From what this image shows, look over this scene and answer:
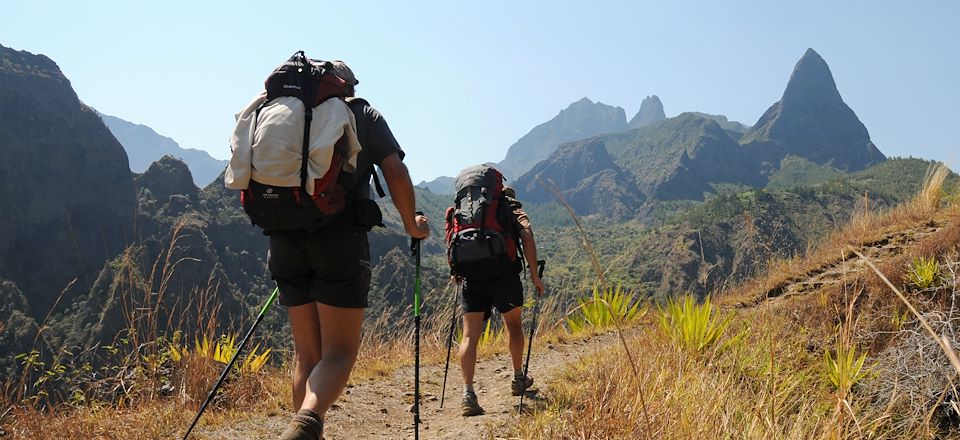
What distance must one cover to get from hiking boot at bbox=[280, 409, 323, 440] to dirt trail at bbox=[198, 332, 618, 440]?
1313mm

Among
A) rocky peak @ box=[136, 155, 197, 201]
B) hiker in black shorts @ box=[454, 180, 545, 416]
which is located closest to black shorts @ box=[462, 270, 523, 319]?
hiker in black shorts @ box=[454, 180, 545, 416]

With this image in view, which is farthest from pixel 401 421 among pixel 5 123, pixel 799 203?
pixel 5 123

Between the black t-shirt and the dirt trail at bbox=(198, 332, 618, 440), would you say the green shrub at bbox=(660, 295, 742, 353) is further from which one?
the black t-shirt

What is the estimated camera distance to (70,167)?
88688 mm

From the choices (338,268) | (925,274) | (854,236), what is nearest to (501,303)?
(338,268)

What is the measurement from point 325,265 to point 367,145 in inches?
20.9

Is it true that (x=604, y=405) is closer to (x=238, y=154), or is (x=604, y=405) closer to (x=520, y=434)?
(x=520, y=434)

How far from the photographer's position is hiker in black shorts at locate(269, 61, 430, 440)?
2.36m

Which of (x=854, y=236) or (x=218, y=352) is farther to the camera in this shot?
(x=854, y=236)

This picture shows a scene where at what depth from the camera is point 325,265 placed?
2359 mm

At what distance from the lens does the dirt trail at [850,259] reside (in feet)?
22.7

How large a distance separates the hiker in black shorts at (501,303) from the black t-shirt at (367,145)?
5.58 feet

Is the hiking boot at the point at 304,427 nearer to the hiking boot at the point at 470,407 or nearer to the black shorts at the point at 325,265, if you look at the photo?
the black shorts at the point at 325,265

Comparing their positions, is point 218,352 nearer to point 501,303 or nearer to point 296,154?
point 501,303
